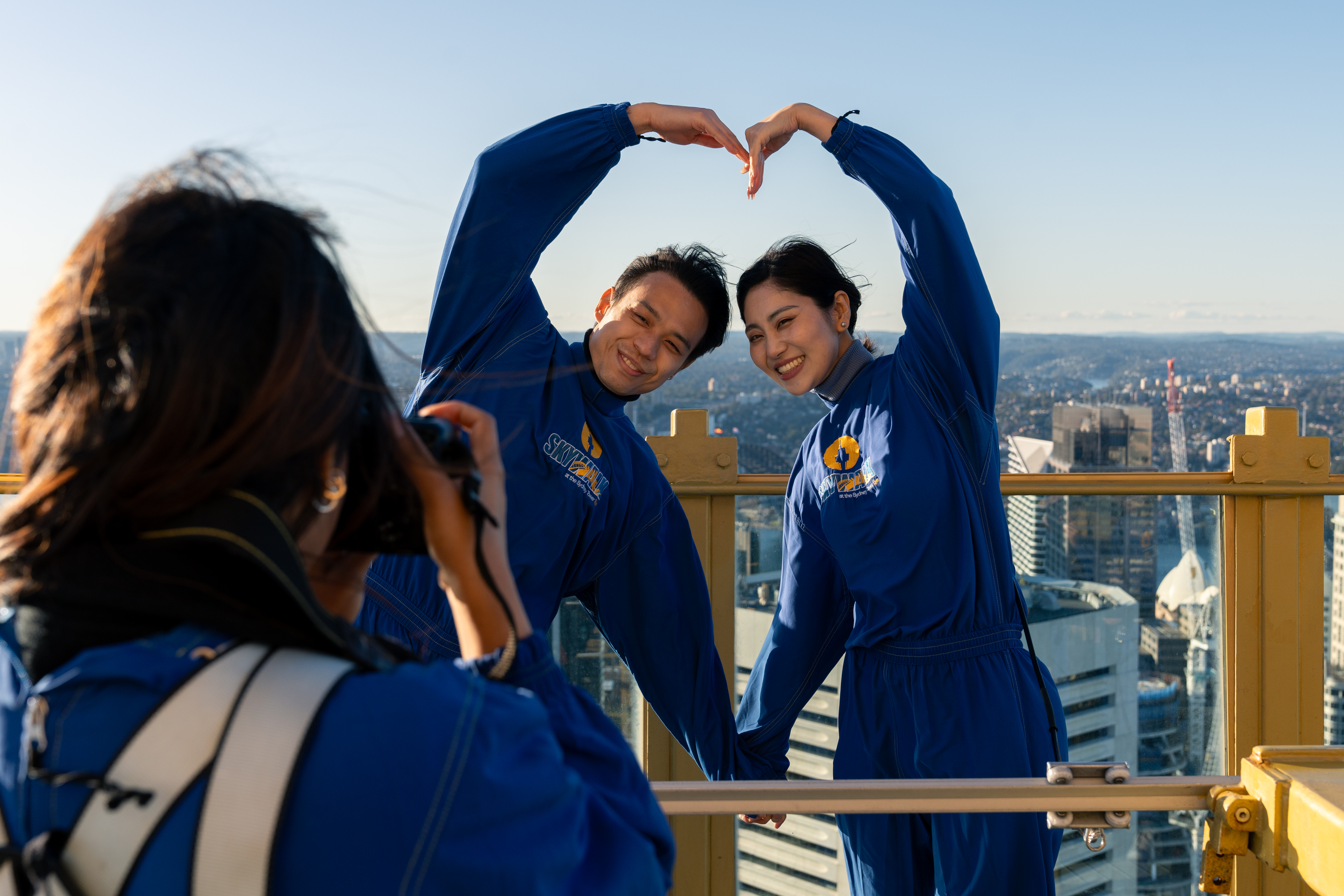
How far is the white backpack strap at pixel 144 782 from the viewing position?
0.62 metres

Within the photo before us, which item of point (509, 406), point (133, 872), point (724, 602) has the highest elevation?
point (509, 406)

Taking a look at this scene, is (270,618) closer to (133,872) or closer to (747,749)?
(133,872)

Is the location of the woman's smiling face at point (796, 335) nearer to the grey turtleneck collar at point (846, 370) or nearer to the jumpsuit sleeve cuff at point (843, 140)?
the grey turtleneck collar at point (846, 370)

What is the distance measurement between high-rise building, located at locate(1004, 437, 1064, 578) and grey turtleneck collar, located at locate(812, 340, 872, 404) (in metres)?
0.85

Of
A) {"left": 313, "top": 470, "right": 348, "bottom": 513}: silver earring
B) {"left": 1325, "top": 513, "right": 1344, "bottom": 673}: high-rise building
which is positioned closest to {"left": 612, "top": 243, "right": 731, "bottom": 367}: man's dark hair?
{"left": 313, "top": 470, "right": 348, "bottom": 513}: silver earring

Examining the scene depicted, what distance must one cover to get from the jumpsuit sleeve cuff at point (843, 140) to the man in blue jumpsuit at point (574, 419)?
22 cm

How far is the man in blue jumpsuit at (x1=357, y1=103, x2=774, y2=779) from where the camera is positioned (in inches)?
79.9

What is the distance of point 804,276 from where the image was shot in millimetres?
2316

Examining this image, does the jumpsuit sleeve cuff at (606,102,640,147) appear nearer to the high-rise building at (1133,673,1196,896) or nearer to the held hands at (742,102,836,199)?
the held hands at (742,102,836,199)

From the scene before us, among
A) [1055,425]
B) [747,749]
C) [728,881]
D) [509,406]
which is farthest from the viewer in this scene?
[1055,425]

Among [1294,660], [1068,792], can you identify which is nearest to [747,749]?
[1068,792]

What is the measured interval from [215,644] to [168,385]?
7.3 inches

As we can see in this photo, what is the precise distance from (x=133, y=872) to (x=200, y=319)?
37 centimetres

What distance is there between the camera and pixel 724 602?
2.81 metres
